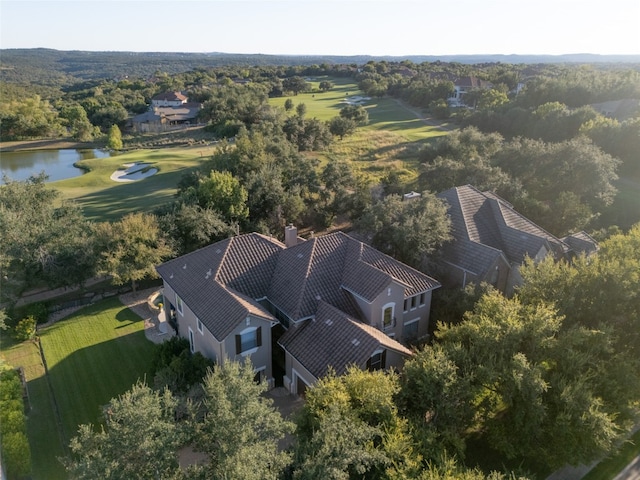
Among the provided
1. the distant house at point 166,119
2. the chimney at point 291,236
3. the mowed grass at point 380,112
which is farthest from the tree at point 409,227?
the distant house at point 166,119

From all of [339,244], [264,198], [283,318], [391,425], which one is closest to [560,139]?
[264,198]

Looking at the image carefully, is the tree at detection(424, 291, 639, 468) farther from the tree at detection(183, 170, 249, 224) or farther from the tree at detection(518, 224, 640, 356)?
the tree at detection(183, 170, 249, 224)

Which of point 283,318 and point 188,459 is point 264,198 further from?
point 188,459

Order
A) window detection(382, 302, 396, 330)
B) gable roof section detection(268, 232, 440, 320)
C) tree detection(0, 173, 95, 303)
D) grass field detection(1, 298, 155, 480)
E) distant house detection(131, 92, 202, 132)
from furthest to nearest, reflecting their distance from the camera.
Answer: distant house detection(131, 92, 202, 132), tree detection(0, 173, 95, 303), window detection(382, 302, 396, 330), gable roof section detection(268, 232, 440, 320), grass field detection(1, 298, 155, 480)

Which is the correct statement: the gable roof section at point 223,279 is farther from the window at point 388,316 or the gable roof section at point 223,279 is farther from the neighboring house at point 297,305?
the window at point 388,316

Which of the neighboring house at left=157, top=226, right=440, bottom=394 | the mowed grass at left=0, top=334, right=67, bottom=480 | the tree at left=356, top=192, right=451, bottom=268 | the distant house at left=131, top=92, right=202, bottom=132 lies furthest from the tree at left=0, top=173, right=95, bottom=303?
the distant house at left=131, top=92, right=202, bottom=132
